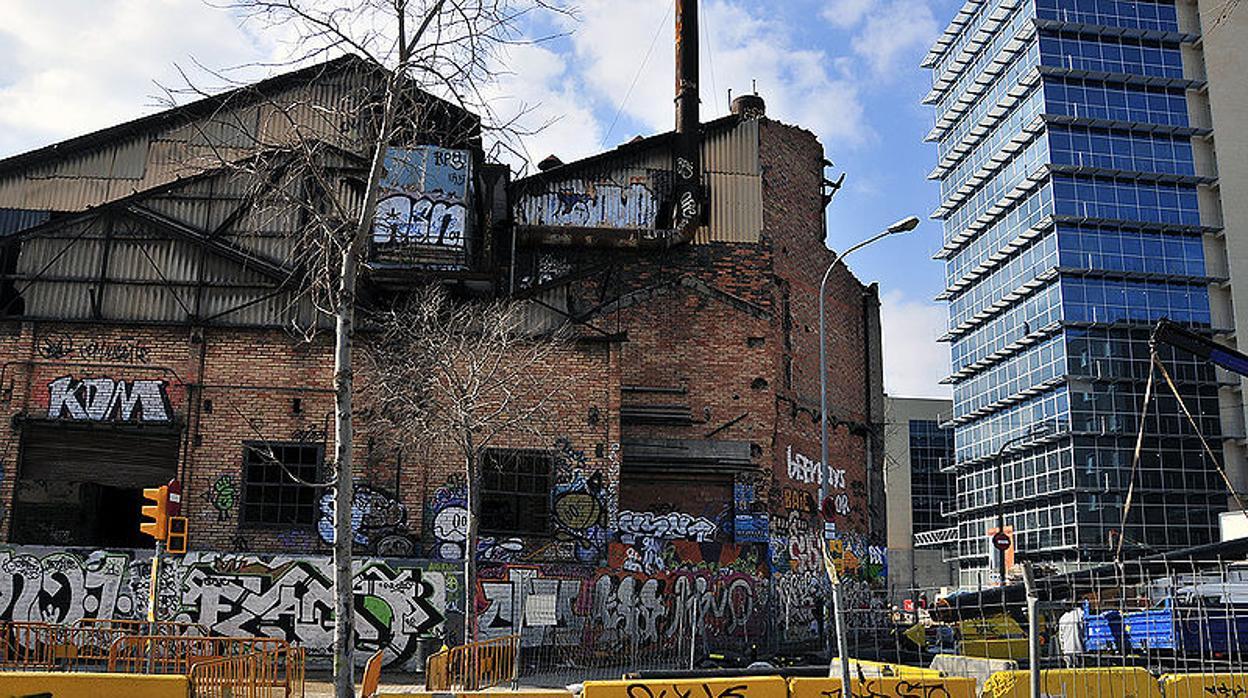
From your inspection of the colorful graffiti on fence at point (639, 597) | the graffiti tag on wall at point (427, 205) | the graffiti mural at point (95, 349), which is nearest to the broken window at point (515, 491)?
Answer: the colorful graffiti on fence at point (639, 597)

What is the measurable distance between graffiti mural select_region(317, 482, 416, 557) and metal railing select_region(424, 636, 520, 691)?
6.16m

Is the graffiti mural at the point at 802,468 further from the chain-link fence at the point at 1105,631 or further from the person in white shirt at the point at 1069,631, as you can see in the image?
the person in white shirt at the point at 1069,631

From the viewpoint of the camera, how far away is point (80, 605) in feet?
65.3

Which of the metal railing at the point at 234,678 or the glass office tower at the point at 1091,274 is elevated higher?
the glass office tower at the point at 1091,274

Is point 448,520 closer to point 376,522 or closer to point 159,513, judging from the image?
point 376,522

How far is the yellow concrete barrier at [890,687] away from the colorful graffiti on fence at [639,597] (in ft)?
32.2

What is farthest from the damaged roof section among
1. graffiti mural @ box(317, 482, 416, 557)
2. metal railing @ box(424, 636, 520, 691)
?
metal railing @ box(424, 636, 520, 691)

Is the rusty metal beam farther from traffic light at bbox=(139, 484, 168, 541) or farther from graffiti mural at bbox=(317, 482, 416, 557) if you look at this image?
traffic light at bbox=(139, 484, 168, 541)

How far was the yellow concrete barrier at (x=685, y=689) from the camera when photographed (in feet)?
34.1

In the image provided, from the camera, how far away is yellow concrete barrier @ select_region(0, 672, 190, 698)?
9562mm

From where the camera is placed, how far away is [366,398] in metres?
22.8

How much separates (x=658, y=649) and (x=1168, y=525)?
45.1 meters

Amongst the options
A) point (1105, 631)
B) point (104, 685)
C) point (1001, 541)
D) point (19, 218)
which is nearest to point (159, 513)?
point (104, 685)

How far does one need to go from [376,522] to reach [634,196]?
1131 cm
